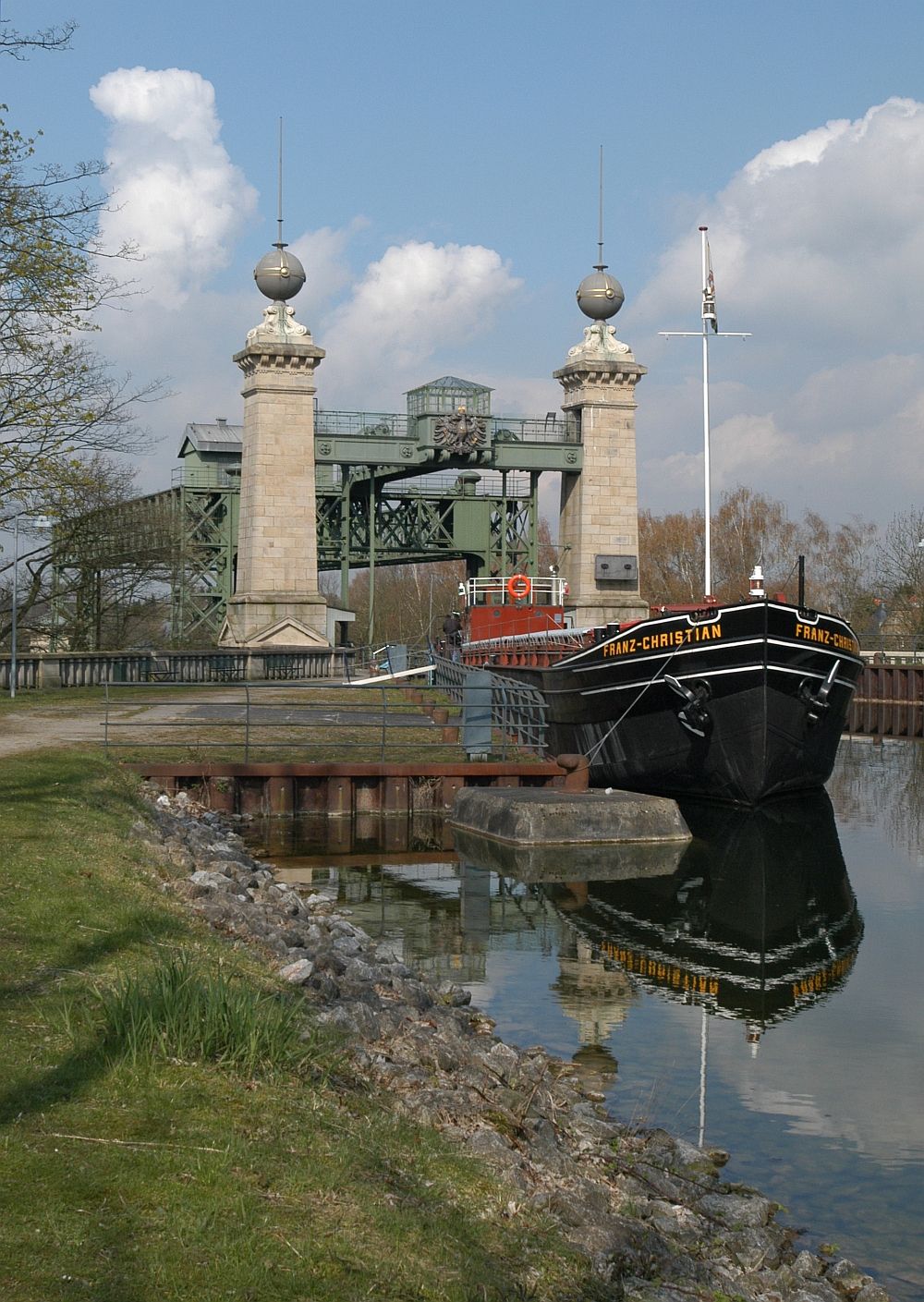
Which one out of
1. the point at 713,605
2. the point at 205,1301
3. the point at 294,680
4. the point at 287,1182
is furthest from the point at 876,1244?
the point at 294,680

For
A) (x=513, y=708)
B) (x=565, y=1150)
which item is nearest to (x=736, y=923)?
(x=513, y=708)

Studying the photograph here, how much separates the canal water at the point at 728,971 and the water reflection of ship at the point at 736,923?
5cm

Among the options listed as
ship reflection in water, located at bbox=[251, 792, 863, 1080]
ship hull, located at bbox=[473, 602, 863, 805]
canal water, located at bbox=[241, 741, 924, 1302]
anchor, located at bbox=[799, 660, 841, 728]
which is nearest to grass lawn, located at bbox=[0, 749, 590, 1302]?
canal water, located at bbox=[241, 741, 924, 1302]

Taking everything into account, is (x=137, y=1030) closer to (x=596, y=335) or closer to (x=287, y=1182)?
(x=287, y=1182)

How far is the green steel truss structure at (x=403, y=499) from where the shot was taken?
54.8 metres

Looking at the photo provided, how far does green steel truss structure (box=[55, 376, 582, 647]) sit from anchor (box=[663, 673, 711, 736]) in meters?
24.8

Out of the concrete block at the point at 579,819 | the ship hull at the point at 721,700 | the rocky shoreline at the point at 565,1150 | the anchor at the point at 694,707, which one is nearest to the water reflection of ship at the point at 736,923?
the concrete block at the point at 579,819

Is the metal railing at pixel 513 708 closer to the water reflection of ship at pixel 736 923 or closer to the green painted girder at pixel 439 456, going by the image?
the water reflection of ship at pixel 736 923

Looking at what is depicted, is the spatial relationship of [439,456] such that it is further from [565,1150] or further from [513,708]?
[565,1150]

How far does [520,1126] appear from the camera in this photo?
7809 mm

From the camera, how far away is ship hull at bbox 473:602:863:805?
84.8 ft

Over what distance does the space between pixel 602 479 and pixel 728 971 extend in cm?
4227

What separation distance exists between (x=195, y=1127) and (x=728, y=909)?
13178mm

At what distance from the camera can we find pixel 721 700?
85.8 feet
